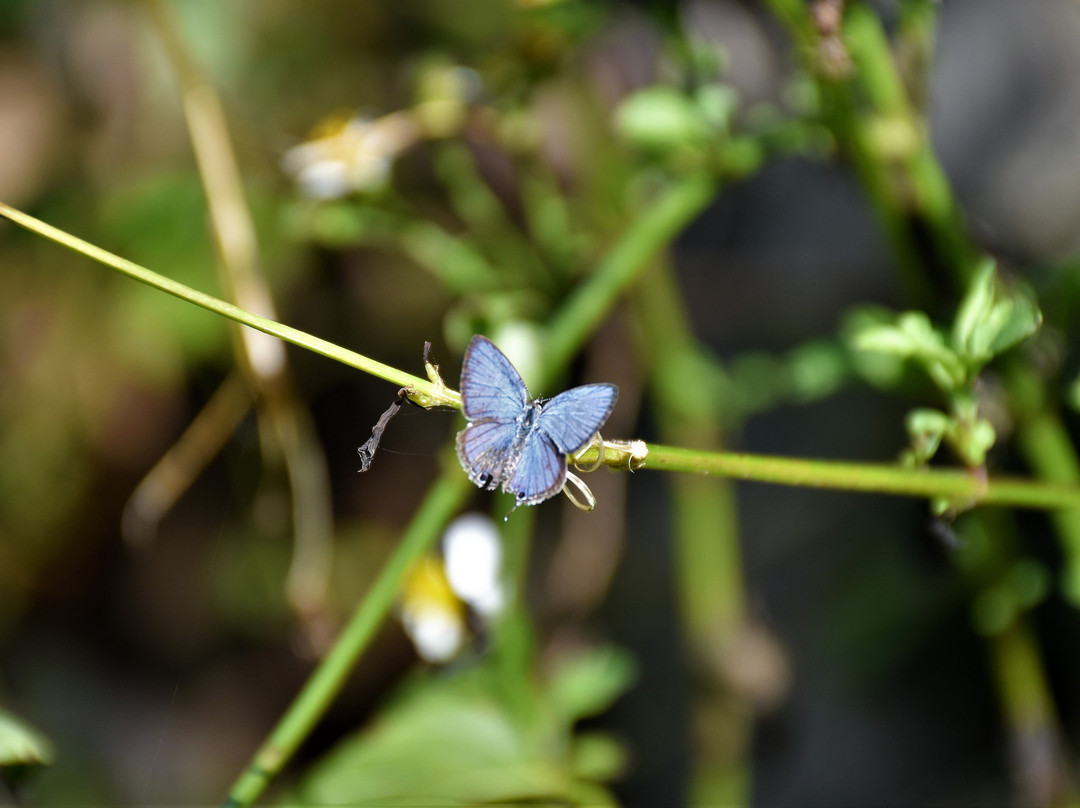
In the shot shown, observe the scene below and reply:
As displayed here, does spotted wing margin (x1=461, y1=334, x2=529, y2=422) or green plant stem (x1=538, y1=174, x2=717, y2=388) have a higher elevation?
green plant stem (x1=538, y1=174, x2=717, y2=388)

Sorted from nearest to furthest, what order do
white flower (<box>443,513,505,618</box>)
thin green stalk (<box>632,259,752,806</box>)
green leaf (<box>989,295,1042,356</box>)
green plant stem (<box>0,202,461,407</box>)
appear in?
green plant stem (<box>0,202,461,407</box>) → green leaf (<box>989,295,1042,356</box>) → white flower (<box>443,513,505,618</box>) → thin green stalk (<box>632,259,752,806</box>)

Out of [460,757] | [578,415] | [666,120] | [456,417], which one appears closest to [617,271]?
[666,120]

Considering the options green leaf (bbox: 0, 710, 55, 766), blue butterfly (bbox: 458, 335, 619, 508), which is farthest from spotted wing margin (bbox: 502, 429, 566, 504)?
green leaf (bbox: 0, 710, 55, 766)

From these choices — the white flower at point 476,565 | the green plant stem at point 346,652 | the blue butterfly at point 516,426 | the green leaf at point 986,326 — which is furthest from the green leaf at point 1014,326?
the white flower at point 476,565

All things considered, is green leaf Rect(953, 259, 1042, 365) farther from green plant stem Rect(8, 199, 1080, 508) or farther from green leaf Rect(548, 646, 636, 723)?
green leaf Rect(548, 646, 636, 723)

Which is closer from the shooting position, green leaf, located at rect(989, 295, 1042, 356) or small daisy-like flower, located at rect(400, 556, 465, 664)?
green leaf, located at rect(989, 295, 1042, 356)

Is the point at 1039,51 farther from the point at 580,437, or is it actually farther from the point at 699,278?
the point at 580,437

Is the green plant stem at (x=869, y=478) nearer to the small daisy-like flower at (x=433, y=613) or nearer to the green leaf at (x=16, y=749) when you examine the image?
the green leaf at (x=16, y=749)
